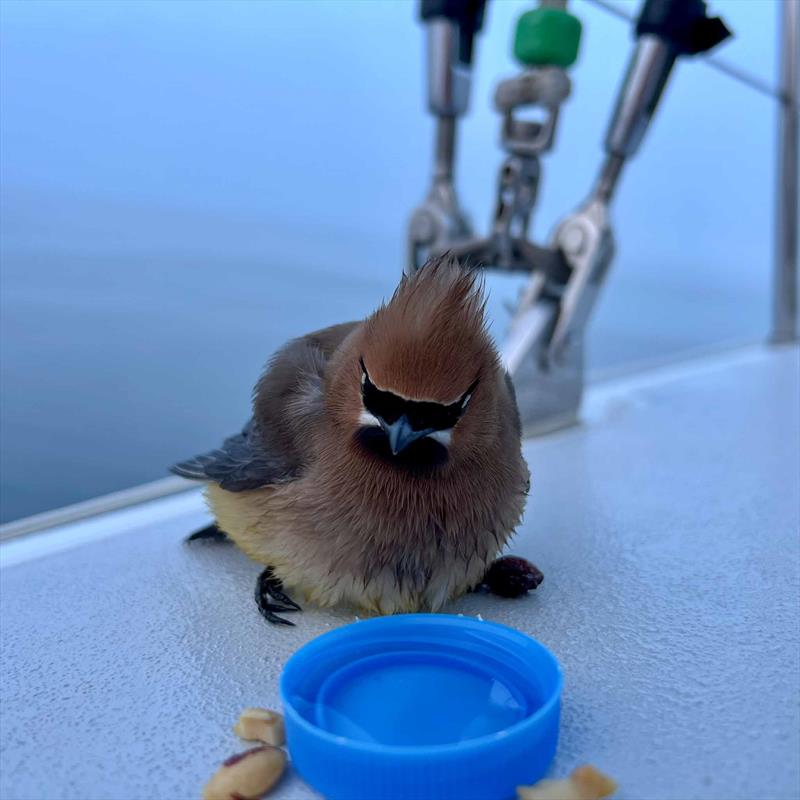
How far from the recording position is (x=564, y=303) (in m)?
1.99

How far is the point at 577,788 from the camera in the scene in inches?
27.4

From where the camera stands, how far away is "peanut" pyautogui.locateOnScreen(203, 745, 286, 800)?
0.72 metres

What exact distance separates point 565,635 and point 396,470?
0.28 m

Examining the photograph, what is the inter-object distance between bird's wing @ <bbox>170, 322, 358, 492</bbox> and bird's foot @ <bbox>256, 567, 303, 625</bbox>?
0.41 feet

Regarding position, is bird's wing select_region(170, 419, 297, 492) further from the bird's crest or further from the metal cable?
the metal cable

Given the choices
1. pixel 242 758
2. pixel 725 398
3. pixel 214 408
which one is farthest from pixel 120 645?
pixel 725 398

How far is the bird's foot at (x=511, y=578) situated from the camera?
1123 millimetres

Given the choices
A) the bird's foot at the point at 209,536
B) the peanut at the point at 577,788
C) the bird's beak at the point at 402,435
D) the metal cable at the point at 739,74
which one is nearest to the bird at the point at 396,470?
the bird's beak at the point at 402,435

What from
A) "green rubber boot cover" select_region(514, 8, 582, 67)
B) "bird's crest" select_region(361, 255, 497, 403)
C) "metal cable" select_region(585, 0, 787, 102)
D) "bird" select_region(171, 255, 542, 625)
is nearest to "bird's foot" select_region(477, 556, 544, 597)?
"bird" select_region(171, 255, 542, 625)

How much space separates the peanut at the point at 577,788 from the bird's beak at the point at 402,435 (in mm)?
353

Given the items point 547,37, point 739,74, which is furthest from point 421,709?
point 739,74

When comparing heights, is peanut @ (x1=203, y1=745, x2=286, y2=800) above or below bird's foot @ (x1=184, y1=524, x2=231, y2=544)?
above

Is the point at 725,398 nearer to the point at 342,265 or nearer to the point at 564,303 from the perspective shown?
the point at 564,303

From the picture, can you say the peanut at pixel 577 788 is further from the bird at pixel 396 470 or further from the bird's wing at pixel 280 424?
the bird's wing at pixel 280 424
